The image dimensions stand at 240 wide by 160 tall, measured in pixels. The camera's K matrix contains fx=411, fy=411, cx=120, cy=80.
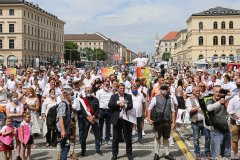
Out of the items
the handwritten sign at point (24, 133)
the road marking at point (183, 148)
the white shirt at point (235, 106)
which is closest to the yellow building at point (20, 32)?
the road marking at point (183, 148)

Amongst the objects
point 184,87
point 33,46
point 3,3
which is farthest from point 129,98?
point 33,46

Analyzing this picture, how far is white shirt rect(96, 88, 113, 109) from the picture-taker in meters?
11.6

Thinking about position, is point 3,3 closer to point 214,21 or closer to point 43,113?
point 214,21

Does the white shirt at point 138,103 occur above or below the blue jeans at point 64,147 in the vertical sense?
above

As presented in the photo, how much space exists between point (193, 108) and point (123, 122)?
1.67 m

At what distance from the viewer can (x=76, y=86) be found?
1173 cm

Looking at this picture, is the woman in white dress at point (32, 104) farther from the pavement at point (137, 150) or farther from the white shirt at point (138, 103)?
the white shirt at point (138, 103)

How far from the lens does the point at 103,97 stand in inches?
459

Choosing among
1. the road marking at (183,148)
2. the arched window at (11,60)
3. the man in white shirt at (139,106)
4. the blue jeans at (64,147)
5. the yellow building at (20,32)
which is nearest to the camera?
the blue jeans at (64,147)

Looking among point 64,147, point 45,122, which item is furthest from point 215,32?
point 64,147

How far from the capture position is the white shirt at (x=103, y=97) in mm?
11578

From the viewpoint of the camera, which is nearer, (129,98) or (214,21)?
(129,98)

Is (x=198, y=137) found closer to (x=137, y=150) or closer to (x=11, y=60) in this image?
(x=137, y=150)

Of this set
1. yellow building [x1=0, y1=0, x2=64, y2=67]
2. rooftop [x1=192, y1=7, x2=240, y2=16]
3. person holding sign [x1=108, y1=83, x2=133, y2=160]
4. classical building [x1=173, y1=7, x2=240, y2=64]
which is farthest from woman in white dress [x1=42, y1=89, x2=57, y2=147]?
rooftop [x1=192, y1=7, x2=240, y2=16]
